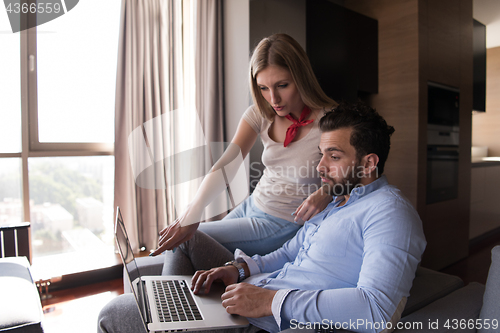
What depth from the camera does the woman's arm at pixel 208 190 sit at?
1.26 metres

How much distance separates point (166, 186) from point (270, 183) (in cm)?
182

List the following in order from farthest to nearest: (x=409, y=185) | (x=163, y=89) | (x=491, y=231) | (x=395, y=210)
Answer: (x=163, y=89), (x=409, y=185), (x=491, y=231), (x=395, y=210)

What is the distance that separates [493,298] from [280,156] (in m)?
0.87

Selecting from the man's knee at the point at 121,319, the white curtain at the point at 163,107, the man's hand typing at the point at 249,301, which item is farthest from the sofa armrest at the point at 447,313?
the white curtain at the point at 163,107

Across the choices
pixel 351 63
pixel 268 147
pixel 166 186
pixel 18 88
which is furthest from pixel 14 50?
pixel 351 63

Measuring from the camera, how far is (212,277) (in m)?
1.13

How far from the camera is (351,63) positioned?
2.40 m

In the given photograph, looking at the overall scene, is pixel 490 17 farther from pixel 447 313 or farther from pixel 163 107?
pixel 163 107

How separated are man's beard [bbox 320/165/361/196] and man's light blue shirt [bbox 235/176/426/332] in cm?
4

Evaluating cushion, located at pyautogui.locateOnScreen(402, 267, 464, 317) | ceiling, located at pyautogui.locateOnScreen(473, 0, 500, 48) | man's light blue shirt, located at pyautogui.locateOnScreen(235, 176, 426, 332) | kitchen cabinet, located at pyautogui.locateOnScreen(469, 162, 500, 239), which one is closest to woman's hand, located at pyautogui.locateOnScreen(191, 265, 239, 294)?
man's light blue shirt, located at pyautogui.locateOnScreen(235, 176, 426, 332)

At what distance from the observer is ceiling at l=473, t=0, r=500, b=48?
73.5 inches

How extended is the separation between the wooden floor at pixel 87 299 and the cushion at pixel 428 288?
1.05 meters

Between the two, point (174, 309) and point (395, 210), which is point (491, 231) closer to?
point (395, 210)

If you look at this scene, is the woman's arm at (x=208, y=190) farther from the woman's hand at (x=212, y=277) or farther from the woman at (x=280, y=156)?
the woman's hand at (x=212, y=277)
